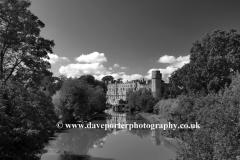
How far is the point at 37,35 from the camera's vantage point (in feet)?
37.9

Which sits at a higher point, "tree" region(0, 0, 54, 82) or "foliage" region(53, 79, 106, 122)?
"tree" region(0, 0, 54, 82)

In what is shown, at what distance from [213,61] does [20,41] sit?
19.2 m

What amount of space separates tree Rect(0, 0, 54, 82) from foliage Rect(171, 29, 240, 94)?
1786cm

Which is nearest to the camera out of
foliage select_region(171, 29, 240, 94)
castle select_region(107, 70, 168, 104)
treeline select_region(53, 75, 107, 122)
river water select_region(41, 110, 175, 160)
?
river water select_region(41, 110, 175, 160)

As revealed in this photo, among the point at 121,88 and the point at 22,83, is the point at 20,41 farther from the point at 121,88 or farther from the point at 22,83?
the point at 121,88

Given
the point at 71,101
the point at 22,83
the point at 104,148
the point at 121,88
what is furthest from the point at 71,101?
the point at 121,88

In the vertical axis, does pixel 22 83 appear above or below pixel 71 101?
above

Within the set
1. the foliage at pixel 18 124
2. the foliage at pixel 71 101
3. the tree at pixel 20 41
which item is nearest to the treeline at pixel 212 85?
the foliage at pixel 18 124

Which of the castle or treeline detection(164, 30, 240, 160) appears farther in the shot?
the castle

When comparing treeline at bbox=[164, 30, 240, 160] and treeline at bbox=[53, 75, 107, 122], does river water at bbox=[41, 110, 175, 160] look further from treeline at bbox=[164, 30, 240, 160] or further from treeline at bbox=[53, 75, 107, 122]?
treeline at bbox=[53, 75, 107, 122]

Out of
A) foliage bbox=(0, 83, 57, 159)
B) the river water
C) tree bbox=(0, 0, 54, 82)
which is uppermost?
tree bbox=(0, 0, 54, 82)

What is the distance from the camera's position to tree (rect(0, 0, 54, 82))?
34.8ft

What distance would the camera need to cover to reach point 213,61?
72.0 feet

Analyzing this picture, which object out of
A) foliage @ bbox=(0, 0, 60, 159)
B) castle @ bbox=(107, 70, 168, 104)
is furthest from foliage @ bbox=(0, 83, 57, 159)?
castle @ bbox=(107, 70, 168, 104)
